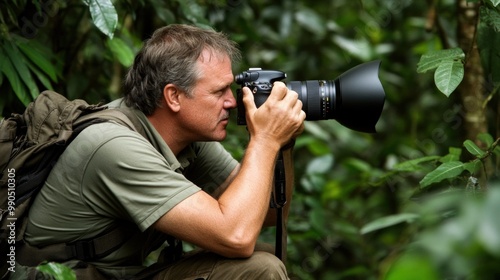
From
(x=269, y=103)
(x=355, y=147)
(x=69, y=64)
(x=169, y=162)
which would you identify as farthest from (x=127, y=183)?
(x=355, y=147)

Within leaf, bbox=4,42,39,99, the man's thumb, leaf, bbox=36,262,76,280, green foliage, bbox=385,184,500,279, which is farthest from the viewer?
leaf, bbox=4,42,39,99

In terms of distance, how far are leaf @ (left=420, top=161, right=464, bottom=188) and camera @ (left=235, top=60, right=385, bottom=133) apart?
0.92 feet

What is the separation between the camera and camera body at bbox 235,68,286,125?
257 centimetres

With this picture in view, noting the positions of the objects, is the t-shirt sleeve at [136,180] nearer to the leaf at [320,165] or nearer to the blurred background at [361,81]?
the blurred background at [361,81]

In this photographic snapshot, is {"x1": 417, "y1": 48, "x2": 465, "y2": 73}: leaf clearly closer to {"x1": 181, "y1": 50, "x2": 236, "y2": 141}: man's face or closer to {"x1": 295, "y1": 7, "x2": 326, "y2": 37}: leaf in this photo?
{"x1": 181, "y1": 50, "x2": 236, "y2": 141}: man's face

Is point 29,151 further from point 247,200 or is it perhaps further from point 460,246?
point 460,246

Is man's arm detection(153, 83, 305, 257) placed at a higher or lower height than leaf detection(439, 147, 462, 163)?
higher

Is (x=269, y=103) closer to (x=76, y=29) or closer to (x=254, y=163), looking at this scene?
(x=254, y=163)

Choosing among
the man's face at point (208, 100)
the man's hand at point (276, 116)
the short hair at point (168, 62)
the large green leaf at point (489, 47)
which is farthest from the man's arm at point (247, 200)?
the large green leaf at point (489, 47)

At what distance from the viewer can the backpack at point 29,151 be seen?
2316mm

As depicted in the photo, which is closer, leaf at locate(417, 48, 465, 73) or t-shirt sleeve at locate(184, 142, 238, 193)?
leaf at locate(417, 48, 465, 73)

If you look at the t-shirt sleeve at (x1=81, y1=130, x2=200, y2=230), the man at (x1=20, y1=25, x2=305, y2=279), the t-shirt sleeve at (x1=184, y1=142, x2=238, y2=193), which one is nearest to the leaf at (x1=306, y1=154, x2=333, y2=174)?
the t-shirt sleeve at (x1=184, y1=142, x2=238, y2=193)

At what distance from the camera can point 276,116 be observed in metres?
2.51

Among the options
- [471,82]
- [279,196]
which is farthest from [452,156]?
[279,196]
